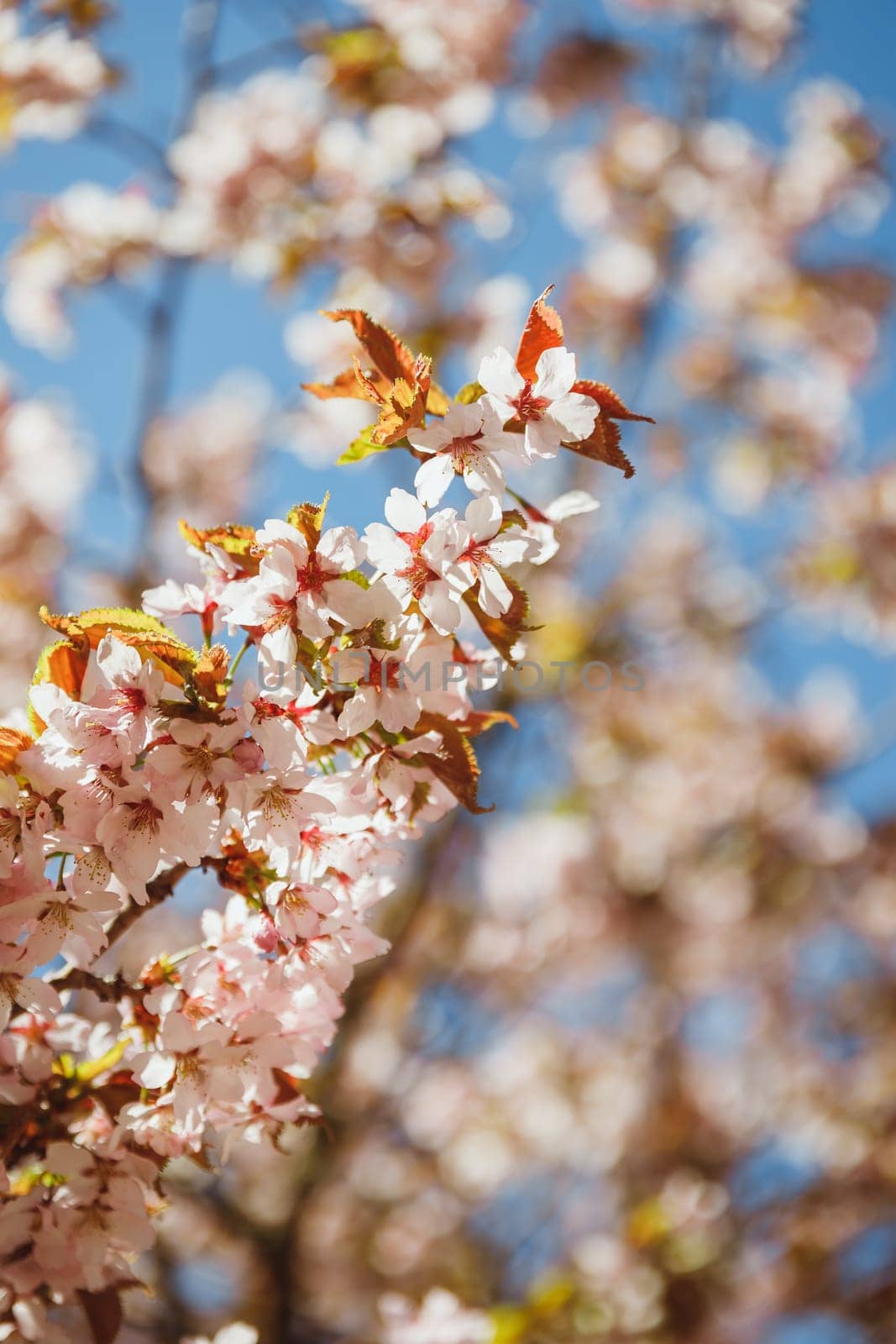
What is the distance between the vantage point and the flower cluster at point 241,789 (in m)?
0.93

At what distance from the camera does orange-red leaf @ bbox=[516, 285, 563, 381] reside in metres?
0.98

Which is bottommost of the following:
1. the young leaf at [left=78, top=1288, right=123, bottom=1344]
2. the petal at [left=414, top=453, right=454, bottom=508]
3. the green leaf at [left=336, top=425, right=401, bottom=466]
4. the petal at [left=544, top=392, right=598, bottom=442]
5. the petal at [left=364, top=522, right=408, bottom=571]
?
the young leaf at [left=78, top=1288, right=123, bottom=1344]

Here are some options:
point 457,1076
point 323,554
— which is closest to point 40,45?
point 323,554

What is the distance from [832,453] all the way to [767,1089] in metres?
3.63

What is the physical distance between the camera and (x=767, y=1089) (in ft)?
18.3

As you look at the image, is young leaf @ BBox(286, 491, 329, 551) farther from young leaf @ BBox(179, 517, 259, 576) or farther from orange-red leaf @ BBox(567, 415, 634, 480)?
orange-red leaf @ BBox(567, 415, 634, 480)

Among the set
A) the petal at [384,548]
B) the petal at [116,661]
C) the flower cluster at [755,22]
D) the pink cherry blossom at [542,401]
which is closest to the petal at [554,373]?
the pink cherry blossom at [542,401]

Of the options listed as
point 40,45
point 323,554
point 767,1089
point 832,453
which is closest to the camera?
point 323,554

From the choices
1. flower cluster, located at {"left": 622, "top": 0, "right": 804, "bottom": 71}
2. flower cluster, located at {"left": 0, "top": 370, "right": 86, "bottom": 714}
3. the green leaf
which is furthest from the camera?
flower cluster, located at {"left": 622, "top": 0, "right": 804, "bottom": 71}

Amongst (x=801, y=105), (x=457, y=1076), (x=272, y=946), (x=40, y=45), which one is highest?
(x=801, y=105)

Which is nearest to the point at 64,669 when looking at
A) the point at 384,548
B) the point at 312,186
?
the point at 384,548

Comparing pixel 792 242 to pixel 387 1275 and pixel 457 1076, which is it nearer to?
pixel 457 1076

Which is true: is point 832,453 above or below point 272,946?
above

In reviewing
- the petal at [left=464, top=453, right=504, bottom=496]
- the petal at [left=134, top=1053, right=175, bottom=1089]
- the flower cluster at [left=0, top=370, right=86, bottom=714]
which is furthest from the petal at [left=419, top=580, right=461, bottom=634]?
the flower cluster at [left=0, top=370, right=86, bottom=714]
